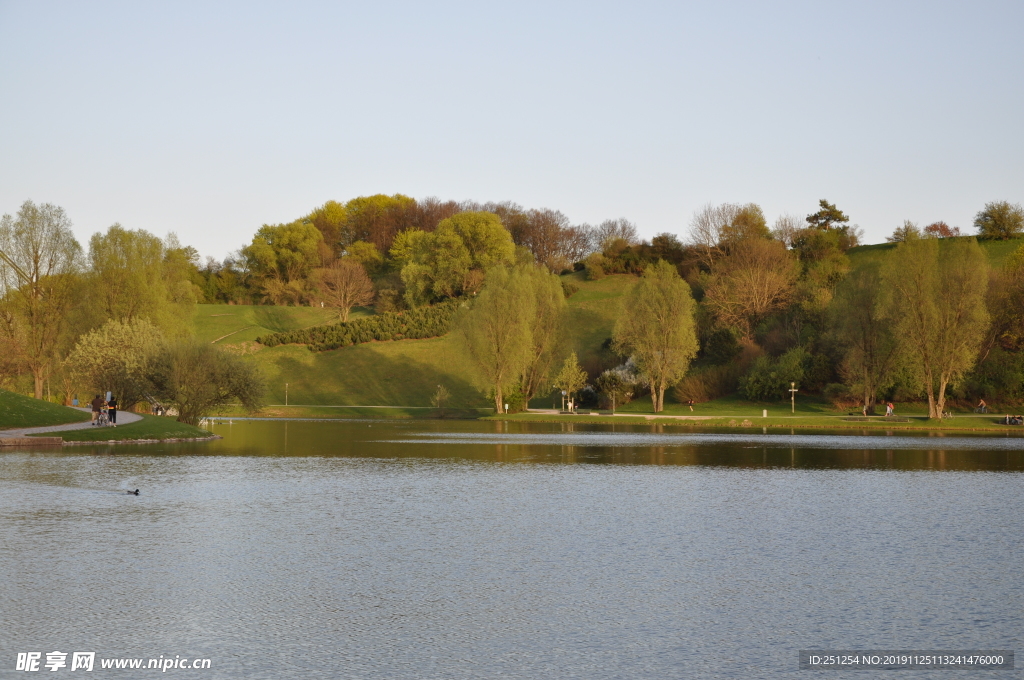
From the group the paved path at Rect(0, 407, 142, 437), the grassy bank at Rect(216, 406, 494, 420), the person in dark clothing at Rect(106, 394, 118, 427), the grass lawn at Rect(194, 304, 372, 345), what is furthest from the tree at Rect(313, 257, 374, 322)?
the person in dark clothing at Rect(106, 394, 118, 427)

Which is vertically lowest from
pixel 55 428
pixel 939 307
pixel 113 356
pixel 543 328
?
pixel 55 428

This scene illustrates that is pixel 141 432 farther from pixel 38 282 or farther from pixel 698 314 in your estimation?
pixel 698 314

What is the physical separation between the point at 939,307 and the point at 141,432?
159 ft

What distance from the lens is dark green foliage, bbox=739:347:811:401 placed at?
75125 millimetres

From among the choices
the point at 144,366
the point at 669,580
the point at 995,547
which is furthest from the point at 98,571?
the point at 144,366

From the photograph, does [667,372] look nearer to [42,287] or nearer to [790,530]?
[42,287]

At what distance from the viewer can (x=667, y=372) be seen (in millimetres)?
73938

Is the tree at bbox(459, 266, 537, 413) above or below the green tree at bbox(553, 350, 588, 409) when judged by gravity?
above

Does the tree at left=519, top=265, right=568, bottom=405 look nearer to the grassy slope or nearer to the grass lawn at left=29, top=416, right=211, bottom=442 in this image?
the grass lawn at left=29, top=416, right=211, bottom=442

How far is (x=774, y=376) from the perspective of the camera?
2960 inches

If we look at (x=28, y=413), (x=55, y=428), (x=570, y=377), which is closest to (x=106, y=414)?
(x=55, y=428)

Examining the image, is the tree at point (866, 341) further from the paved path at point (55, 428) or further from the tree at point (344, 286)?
the tree at point (344, 286)

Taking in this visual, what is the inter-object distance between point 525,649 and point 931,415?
198ft

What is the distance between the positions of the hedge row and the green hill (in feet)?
3.64
